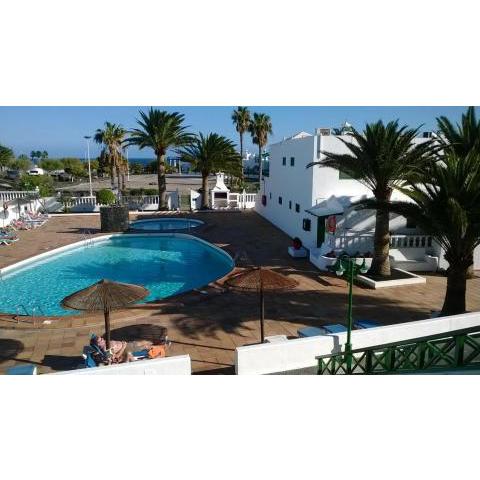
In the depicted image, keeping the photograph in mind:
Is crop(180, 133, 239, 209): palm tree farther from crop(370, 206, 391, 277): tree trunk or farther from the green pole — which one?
the green pole

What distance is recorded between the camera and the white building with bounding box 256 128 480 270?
17.6 m

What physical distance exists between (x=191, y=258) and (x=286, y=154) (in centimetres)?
825

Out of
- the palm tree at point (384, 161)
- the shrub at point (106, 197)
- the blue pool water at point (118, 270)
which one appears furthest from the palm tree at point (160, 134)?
the palm tree at point (384, 161)

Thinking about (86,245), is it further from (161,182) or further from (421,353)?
(421,353)

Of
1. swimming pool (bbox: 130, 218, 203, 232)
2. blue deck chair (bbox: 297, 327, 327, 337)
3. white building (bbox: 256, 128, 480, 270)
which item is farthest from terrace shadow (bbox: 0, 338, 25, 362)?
swimming pool (bbox: 130, 218, 203, 232)

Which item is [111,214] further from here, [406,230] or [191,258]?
[406,230]

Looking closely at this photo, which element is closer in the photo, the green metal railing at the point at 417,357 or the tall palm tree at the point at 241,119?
the green metal railing at the point at 417,357

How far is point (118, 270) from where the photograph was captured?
1936 centimetres

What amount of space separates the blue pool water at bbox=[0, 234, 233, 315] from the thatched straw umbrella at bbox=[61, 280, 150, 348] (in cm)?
525

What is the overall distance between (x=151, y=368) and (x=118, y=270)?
38.7 ft

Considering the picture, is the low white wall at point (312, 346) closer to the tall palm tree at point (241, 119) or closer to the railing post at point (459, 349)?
the railing post at point (459, 349)

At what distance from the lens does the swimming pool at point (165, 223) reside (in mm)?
29078

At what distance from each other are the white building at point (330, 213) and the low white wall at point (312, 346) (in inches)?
278
